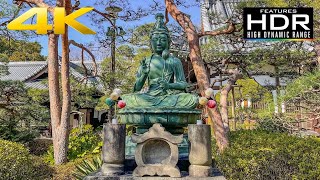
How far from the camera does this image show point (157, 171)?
11.0 ft

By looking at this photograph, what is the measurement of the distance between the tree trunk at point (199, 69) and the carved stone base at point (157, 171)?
3563 millimetres

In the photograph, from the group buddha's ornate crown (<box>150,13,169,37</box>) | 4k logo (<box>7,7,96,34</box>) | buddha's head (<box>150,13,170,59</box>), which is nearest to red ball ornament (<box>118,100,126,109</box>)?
buddha's head (<box>150,13,170,59</box>)

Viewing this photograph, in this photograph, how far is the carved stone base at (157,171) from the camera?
335 centimetres

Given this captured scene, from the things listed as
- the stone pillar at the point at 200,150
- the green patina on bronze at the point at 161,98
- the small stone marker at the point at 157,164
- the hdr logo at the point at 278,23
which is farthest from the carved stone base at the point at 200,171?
the hdr logo at the point at 278,23

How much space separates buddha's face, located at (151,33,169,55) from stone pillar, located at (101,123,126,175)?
1.61m

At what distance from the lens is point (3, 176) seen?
5.69m

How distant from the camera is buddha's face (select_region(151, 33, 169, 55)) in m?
4.57

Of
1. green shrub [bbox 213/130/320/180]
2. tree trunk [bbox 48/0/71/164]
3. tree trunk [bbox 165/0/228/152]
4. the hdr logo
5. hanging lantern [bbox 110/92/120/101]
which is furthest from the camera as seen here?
tree trunk [bbox 48/0/71/164]

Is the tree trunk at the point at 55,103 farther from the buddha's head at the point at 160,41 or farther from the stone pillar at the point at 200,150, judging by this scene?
the stone pillar at the point at 200,150

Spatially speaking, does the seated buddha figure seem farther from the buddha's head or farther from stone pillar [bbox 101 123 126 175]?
stone pillar [bbox 101 123 126 175]

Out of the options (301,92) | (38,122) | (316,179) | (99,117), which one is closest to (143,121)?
(301,92)

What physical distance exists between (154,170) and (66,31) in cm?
600

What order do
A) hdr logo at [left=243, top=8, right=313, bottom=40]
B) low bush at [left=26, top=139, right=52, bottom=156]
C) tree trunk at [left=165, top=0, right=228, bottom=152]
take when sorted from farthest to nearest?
low bush at [left=26, top=139, right=52, bottom=156], tree trunk at [left=165, top=0, right=228, bottom=152], hdr logo at [left=243, top=8, right=313, bottom=40]

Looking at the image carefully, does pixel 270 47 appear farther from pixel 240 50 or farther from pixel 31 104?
pixel 31 104
